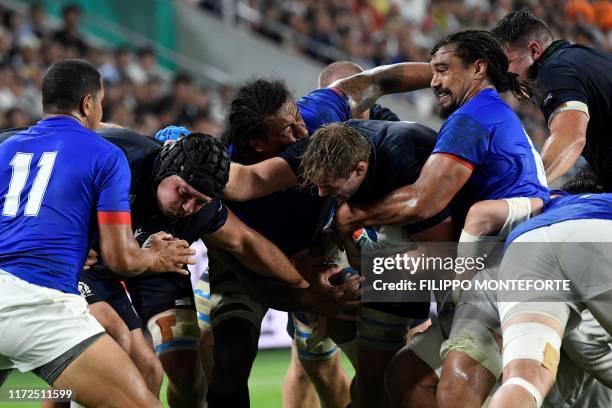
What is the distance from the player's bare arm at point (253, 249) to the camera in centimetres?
555

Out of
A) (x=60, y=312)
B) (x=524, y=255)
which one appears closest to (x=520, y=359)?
(x=524, y=255)

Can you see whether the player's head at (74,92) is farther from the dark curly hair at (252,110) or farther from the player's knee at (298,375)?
the player's knee at (298,375)

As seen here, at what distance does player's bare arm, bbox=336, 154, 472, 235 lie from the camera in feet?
16.2

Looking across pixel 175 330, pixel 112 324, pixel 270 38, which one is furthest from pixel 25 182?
pixel 270 38

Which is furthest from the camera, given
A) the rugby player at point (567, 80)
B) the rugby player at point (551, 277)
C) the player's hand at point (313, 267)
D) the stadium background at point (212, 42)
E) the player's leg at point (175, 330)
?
the stadium background at point (212, 42)

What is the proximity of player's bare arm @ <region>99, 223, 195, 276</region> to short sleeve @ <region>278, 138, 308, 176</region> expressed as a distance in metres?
0.77

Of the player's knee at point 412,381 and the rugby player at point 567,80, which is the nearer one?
the player's knee at point 412,381

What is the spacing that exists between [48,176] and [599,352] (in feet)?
9.35

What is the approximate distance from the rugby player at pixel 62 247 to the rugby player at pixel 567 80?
9.13 ft

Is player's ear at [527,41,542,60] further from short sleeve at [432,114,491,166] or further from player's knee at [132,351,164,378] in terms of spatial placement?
player's knee at [132,351,164,378]

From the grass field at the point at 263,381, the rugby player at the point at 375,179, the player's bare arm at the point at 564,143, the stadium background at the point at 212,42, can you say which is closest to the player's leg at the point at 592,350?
the rugby player at the point at 375,179

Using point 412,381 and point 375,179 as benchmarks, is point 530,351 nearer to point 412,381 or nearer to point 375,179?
point 412,381

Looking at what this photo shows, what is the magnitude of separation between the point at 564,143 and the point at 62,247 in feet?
10.2

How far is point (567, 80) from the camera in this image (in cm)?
631
